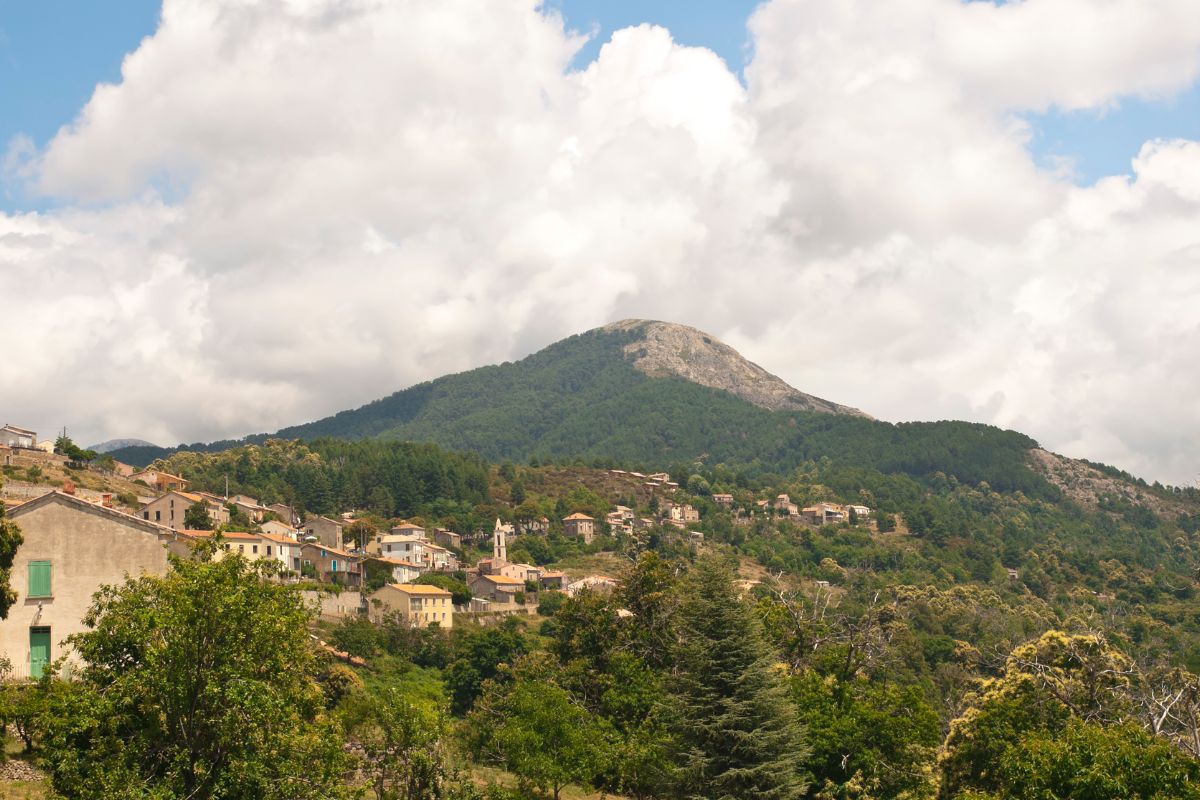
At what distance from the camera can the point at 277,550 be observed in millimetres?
89000

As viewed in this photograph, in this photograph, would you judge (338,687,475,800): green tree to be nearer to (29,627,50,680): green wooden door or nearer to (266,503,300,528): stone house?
(29,627,50,680): green wooden door

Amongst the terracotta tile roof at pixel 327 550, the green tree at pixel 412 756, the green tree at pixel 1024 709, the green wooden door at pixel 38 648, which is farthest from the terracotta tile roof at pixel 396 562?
the green tree at pixel 1024 709

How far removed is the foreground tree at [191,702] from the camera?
2188 cm

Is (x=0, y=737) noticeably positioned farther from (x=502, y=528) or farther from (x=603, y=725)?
(x=502, y=528)

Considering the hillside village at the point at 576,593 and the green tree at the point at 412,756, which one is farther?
the hillside village at the point at 576,593

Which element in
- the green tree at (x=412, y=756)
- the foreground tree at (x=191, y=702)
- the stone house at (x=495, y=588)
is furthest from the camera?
the stone house at (x=495, y=588)

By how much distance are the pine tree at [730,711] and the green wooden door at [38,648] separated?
20236mm

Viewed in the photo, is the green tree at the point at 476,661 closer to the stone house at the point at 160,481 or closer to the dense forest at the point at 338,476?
the stone house at the point at 160,481

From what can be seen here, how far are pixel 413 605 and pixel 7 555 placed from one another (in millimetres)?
53987

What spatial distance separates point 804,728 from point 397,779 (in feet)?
46.5

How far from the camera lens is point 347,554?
325 ft

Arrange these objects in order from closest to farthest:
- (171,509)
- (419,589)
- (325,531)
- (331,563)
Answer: (419,589) < (171,509) < (331,563) < (325,531)

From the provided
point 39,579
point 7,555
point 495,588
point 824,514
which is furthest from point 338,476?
point 7,555

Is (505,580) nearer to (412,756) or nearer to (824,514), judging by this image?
A: (412,756)
